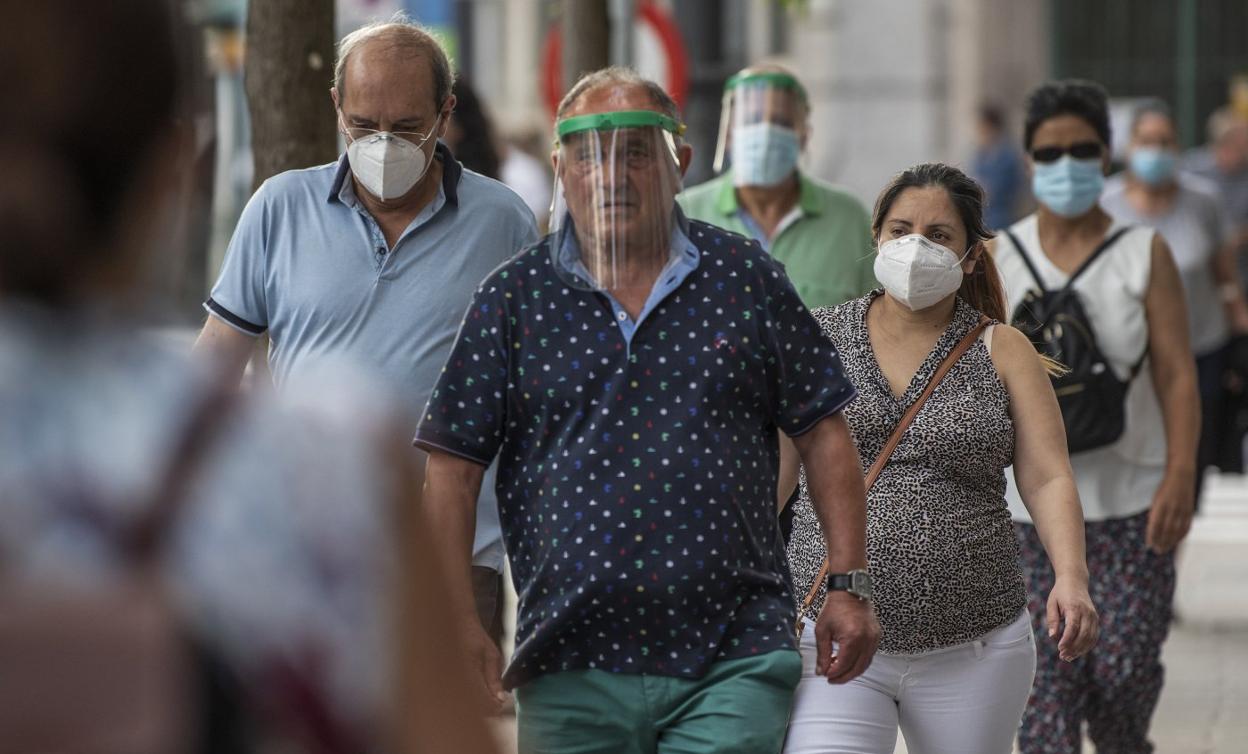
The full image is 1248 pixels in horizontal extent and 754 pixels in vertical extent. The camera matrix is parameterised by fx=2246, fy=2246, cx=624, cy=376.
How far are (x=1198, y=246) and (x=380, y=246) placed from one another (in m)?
4.92

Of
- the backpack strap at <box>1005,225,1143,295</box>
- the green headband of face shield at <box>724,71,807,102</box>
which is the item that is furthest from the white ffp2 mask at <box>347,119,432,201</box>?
the green headband of face shield at <box>724,71,807,102</box>

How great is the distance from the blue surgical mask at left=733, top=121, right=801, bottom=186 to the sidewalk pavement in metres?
1.80

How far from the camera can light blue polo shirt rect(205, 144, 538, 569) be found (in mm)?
4664

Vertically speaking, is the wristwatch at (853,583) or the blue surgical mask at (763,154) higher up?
the blue surgical mask at (763,154)

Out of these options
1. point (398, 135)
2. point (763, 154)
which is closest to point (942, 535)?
point (398, 135)

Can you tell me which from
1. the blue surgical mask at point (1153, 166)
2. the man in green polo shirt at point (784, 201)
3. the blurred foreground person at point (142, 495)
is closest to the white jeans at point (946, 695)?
the man in green polo shirt at point (784, 201)

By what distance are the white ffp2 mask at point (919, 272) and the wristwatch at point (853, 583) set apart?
994 millimetres

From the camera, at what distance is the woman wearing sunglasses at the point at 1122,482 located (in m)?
6.06

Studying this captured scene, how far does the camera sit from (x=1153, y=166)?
354 inches

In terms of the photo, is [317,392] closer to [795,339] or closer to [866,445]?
[795,339]

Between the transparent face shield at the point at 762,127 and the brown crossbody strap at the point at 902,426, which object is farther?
the transparent face shield at the point at 762,127

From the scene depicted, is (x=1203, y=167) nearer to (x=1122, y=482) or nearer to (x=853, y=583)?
(x=1122, y=482)

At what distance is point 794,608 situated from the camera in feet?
12.6

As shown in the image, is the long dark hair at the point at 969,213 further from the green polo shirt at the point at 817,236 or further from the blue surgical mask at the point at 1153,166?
the blue surgical mask at the point at 1153,166
